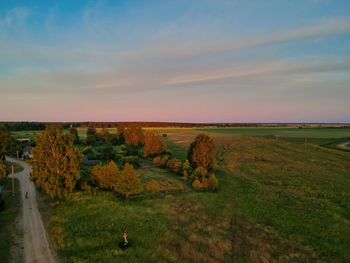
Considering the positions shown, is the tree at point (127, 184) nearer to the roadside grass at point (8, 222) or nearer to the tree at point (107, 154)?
the roadside grass at point (8, 222)

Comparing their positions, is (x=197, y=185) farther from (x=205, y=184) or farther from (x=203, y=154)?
(x=203, y=154)

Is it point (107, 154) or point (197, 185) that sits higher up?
point (107, 154)

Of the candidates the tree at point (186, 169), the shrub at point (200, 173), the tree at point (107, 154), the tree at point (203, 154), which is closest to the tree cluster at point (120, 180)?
the shrub at point (200, 173)

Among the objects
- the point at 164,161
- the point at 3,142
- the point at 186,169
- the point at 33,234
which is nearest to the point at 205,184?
the point at 186,169

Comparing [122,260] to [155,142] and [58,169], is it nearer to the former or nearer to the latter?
[58,169]

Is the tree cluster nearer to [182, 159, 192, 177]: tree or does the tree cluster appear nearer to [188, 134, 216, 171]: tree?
[182, 159, 192, 177]: tree
